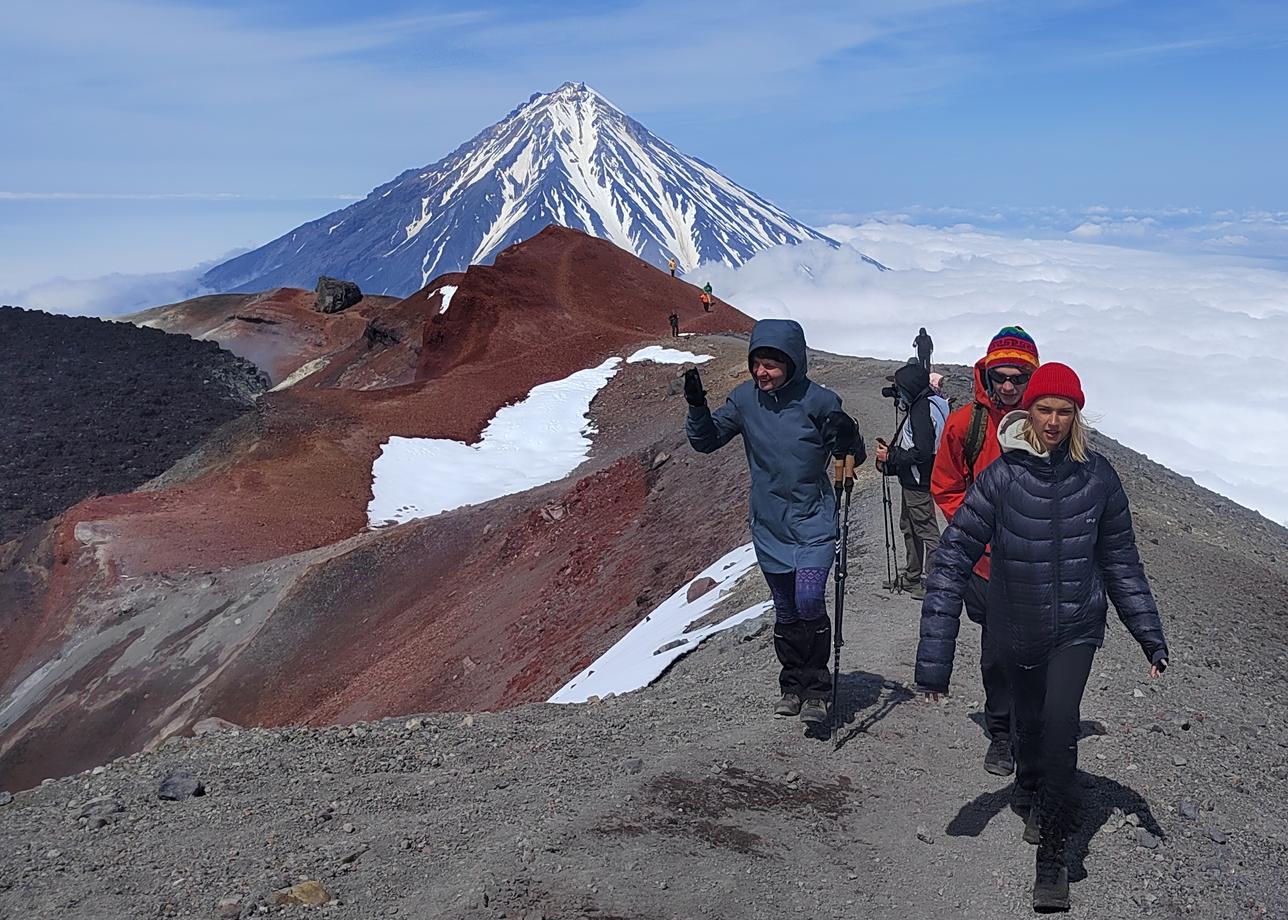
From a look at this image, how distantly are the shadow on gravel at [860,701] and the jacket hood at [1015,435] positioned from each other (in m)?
2.40

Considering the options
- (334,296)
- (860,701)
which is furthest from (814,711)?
(334,296)

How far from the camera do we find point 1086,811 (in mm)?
5680

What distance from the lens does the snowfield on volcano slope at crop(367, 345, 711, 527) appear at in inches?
1093

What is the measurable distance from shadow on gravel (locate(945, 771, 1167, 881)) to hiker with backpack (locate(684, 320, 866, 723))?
1026mm

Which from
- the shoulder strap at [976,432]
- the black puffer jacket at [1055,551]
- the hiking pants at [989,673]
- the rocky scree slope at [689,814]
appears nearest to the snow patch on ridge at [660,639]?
the rocky scree slope at [689,814]

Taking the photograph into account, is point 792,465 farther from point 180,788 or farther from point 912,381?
point 180,788

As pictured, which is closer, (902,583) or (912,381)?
(912,381)

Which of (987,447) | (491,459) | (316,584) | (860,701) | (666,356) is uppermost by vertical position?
(987,447)

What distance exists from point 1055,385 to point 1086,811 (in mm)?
2452

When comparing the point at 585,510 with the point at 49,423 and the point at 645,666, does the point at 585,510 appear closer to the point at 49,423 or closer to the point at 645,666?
the point at 645,666

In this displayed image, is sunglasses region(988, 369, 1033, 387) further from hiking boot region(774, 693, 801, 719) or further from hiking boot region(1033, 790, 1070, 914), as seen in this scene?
hiking boot region(774, 693, 801, 719)

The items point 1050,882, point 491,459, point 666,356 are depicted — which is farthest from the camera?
point 666,356

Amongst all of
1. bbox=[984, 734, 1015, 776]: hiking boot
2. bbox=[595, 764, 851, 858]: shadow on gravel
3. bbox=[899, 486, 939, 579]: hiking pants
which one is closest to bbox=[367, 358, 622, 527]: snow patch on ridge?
bbox=[899, 486, 939, 579]: hiking pants

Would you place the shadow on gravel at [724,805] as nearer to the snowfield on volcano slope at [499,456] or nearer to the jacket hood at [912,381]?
the jacket hood at [912,381]
